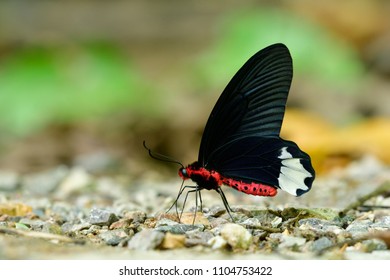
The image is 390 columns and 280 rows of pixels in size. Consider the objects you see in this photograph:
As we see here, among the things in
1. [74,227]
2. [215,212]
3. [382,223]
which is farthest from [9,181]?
[382,223]

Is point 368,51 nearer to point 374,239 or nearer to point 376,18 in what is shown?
point 376,18

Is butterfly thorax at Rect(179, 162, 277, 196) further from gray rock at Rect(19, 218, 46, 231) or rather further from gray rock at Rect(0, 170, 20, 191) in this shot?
gray rock at Rect(0, 170, 20, 191)

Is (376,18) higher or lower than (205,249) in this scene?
higher

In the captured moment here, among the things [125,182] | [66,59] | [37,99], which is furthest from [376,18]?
[125,182]

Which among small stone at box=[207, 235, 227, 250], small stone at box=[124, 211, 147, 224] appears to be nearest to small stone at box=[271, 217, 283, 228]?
small stone at box=[207, 235, 227, 250]

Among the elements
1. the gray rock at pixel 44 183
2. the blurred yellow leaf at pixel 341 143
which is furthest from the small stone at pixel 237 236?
the blurred yellow leaf at pixel 341 143
